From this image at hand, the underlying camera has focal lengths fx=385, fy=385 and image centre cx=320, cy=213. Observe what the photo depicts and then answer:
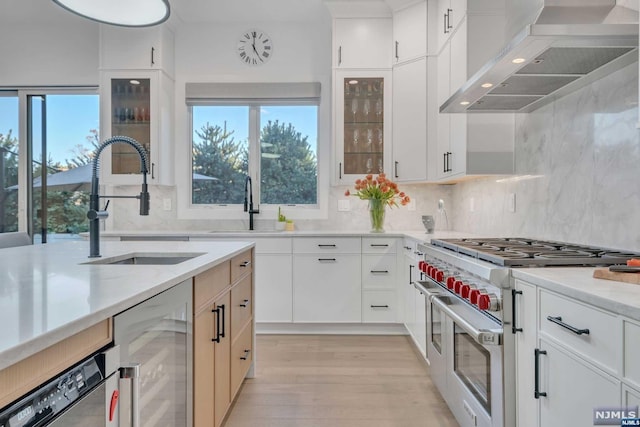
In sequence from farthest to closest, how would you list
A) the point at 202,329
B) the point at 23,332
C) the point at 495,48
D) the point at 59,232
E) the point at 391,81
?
the point at 59,232
the point at 391,81
the point at 495,48
the point at 202,329
the point at 23,332

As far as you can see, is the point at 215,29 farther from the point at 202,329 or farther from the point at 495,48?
the point at 202,329

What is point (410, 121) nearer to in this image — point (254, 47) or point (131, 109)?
point (254, 47)

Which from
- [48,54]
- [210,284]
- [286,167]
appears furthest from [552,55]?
[48,54]

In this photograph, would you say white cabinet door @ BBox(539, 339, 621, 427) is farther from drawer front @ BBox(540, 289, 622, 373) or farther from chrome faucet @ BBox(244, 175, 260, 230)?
chrome faucet @ BBox(244, 175, 260, 230)

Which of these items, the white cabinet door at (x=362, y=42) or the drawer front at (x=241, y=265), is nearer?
the drawer front at (x=241, y=265)

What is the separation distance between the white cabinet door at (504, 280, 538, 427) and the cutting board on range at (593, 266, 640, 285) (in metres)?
0.19

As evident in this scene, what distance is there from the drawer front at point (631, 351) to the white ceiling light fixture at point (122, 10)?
205cm

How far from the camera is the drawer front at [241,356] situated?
6.62ft

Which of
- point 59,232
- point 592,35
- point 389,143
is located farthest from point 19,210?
point 592,35

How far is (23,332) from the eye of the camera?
66cm

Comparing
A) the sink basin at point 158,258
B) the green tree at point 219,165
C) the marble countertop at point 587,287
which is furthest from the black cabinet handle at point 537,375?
the green tree at point 219,165

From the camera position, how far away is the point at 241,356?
7.24 feet

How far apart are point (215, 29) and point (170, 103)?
2.94ft

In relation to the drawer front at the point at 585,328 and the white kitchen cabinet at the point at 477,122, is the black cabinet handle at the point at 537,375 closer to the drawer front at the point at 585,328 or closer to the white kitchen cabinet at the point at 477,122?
the drawer front at the point at 585,328
